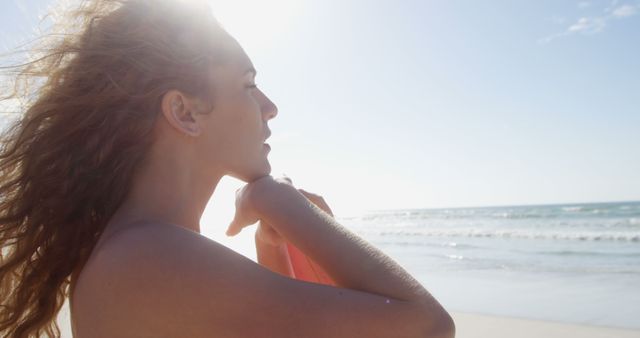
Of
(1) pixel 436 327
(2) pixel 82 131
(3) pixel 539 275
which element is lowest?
(3) pixel 539 275

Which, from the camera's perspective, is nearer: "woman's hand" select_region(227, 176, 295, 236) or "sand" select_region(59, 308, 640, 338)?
"woman's hand" select_region(227, 176, 295, 236)

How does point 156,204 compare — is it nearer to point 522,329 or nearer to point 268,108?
point 268,108

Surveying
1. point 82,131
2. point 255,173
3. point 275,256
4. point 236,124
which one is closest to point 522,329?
point 275,256

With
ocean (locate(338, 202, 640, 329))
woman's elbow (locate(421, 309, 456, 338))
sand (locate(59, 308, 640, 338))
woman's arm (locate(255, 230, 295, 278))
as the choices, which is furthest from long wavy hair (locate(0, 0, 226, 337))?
ocean (locate(338, 202, 640, 329))

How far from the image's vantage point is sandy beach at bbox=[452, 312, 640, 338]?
19.8 feet

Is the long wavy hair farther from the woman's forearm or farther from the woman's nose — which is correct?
the woman's forearm

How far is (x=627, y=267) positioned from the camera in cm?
1138

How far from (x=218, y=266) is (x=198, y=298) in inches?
3.4

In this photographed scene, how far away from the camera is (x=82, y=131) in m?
1.54

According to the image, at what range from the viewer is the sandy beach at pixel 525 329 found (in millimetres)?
6046

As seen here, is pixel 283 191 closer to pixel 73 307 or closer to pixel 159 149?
pixel 159 149

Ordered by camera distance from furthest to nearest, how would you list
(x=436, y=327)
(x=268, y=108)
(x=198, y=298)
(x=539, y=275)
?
(x=539, y=275), (x=268, y=108), (x=436, y=327), (x=198, y=298)

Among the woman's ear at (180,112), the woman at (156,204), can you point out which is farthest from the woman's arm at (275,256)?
the woman's ear at (180,112)

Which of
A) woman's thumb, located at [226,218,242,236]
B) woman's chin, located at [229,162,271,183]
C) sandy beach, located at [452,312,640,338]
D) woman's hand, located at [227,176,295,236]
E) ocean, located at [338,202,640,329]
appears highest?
woman's chin, located at [229,162,271,183]
